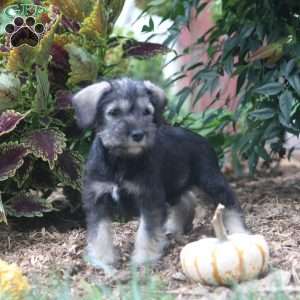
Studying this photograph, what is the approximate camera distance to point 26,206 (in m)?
5.23

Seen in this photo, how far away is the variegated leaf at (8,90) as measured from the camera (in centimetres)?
510

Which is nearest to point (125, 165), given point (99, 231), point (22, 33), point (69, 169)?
point (99, 231)

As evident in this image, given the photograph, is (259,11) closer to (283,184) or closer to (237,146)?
(237,146)

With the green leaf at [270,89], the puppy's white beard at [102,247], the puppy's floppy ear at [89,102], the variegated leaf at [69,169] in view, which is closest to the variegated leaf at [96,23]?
the puppy's floppy ear at [89,102]

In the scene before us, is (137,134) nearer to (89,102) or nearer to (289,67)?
(89,102)

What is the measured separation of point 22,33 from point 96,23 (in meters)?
0.55

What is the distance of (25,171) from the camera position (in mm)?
5266

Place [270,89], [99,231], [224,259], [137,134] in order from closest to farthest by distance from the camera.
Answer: [224,259]
[137,134]
[99,231]
[270,89]

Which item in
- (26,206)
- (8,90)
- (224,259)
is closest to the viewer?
(224,259)

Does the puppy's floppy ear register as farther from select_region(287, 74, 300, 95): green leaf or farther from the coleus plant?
select_region(287, 74, 300, 95): green leaf

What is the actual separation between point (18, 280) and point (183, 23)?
10.3ft

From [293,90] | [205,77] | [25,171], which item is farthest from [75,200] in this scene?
[293,90]

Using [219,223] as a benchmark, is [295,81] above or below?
above

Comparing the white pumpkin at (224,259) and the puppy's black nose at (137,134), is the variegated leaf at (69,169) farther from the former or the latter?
the white pumpkin at (224,259)
